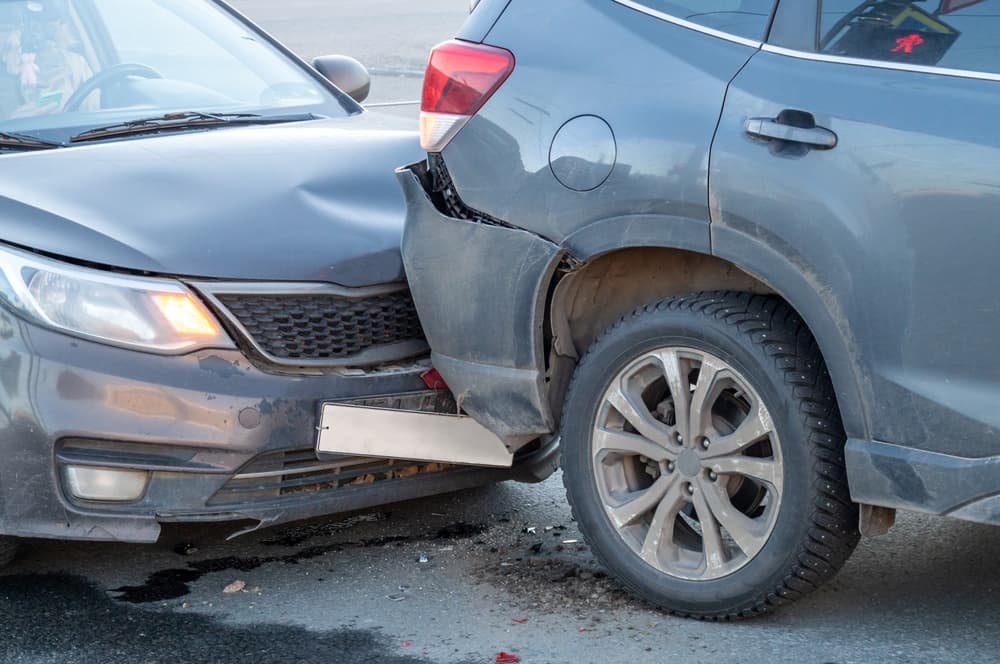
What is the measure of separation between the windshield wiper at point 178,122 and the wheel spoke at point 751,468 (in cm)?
224

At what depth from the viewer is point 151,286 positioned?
3.82 metres

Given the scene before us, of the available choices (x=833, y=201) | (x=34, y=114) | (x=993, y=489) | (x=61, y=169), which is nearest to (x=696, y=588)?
(x=993, y=489)

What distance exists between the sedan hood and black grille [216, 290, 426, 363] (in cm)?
6

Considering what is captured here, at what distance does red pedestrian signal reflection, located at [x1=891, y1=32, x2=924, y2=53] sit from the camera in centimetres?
321

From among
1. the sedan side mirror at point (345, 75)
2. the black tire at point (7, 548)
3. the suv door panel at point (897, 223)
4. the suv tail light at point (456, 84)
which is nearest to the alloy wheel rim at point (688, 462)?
the suv door panel at point (897, 223)

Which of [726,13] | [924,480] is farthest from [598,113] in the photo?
[924,480]

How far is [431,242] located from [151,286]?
Answer: 2.44 ft

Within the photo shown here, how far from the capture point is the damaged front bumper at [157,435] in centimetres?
371

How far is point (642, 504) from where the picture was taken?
3666 millimetres

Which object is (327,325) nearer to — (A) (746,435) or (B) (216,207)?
(B) (216,207)

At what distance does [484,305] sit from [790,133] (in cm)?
96

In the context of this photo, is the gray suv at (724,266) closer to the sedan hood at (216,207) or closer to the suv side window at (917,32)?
the suv side window at (917,32)

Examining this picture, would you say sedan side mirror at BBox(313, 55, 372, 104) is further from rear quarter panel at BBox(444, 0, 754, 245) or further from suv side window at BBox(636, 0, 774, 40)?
suv side window at BBox(636, 0, 774, 40)

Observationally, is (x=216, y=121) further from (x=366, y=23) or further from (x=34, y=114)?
(x=366, y=23)
